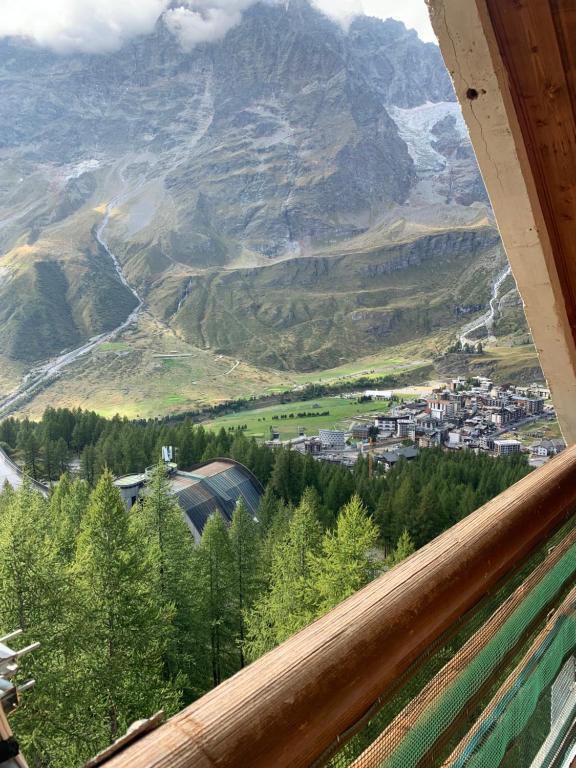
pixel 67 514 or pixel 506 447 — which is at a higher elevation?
pixel 67 514

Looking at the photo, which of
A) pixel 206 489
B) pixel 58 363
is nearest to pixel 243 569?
pixel 206 489

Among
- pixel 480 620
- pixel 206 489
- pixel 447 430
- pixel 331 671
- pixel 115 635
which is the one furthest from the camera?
pixel 447 430

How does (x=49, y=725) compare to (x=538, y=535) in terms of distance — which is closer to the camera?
(x=538, y=535)

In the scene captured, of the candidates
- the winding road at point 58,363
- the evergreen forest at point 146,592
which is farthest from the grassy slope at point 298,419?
the evergreen forest at point 146,592

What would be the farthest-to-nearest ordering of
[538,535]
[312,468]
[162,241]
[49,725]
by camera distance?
1. [162,241]
2. [312,468]
3. [49,725]
4. [538,535]

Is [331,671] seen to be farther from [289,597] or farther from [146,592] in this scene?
[289,597]

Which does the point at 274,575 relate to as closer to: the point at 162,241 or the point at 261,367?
the point at 261,367

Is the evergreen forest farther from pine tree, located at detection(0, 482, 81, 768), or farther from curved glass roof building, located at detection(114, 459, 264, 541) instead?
curved glass roof building, located at detection(114, 459, 264, 541)

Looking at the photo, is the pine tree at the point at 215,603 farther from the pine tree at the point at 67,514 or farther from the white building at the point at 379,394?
the white building at the point at 379,394

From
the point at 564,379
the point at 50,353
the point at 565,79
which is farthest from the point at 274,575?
the point at 50,353
